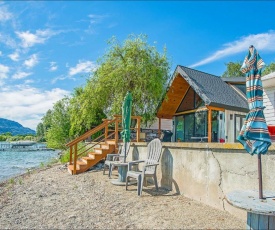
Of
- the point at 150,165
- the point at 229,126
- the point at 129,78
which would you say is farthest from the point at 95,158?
the point at 229,126

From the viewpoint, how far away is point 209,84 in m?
10.5

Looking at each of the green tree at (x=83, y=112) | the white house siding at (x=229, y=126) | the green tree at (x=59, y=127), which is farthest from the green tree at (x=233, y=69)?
the white house siding at (x=229, y=126)

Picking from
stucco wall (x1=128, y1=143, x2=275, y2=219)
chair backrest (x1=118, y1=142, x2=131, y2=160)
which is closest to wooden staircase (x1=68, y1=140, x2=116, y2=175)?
chair backrest (x1=118, y1=142, x2=131, y2=160)

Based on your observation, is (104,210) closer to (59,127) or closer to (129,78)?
(129,78)

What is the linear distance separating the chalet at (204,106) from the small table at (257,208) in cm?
639

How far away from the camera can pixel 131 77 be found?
40.2 feet

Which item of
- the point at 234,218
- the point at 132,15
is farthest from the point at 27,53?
the point at 234,218

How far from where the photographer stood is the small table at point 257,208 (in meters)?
2.39

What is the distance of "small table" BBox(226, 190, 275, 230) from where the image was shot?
239 centimetres

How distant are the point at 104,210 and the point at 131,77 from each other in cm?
885

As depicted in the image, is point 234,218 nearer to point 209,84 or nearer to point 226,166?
point 226,166

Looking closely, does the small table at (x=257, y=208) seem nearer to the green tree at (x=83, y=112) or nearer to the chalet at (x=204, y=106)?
the chalet at (x=204, y=106)

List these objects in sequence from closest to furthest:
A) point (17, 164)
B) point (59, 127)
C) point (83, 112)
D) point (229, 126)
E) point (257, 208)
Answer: point (257, 208)
point (229, 126)
point (83, 112)
point (17, 164)
point (59, 127)

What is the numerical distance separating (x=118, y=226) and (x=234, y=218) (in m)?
1.73
